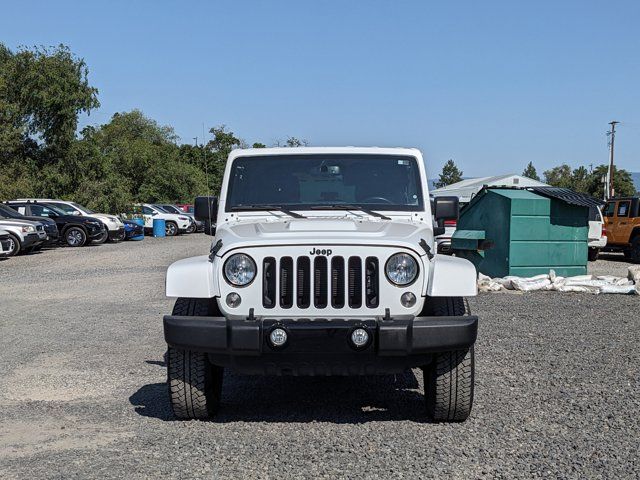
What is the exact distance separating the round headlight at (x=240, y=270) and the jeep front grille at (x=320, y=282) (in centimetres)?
9

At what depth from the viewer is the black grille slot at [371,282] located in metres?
4.92

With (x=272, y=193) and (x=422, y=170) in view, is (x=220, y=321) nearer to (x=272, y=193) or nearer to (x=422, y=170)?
(x=272, y=193)

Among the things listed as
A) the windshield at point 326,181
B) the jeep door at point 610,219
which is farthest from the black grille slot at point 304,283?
the jeep door at point 610,219

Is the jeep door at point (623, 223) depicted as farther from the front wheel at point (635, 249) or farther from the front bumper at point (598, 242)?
the front bumper at point (598, 242)

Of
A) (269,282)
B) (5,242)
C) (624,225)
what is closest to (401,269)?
(269,282)

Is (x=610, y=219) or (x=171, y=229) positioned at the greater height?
(x=610, y=219)

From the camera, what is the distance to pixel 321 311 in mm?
4891

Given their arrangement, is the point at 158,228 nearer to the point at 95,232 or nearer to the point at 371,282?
the point at 95,232

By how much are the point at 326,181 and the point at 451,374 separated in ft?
6.40

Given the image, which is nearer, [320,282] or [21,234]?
[320,282]

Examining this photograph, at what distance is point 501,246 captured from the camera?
1491 cm

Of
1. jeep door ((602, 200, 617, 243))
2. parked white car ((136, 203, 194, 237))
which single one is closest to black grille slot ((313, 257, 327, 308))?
jeep door ((602, 200, 617, 243))

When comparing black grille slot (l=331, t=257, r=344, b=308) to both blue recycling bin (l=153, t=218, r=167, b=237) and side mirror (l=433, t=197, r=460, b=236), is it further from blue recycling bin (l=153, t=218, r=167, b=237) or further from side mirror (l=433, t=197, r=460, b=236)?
blue recycling bin (l=153, t=218, r=167, b=237)

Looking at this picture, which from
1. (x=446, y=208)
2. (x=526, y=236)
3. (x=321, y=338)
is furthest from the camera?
(x=526, y=236)
